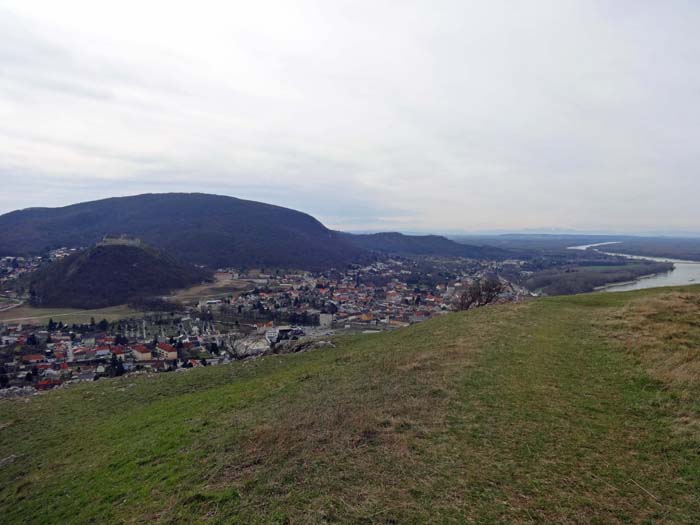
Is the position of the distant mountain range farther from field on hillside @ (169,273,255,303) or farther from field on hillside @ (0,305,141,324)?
field on hillside @ (0,305,141,324)

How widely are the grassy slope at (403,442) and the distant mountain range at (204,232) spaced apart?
100334mm

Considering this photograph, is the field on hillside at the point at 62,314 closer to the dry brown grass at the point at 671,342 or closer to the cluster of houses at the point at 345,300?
the cluster of houses at the point at 345,300

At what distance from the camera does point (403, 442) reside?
6.31 metres

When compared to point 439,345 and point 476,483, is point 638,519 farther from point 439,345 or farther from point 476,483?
point 439,345

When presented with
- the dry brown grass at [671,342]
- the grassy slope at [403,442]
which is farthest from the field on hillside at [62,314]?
the dry brown grass at [671,342]

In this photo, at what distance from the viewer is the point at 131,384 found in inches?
578

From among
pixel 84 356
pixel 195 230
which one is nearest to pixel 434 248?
pixel 195 230

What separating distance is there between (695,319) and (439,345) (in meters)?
8.98

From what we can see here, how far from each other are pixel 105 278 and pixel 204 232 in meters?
62.3

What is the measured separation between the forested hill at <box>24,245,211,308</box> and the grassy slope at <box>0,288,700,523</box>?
61.2 meters

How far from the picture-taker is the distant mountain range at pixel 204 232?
383 feet

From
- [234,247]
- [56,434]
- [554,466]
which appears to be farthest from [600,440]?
[234,247]

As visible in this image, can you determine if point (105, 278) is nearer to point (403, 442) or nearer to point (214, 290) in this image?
point (214, 290)

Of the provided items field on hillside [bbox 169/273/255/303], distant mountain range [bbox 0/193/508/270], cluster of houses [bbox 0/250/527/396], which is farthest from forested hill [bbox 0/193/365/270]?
cluster of houses [bbox 0/250/527/396]
